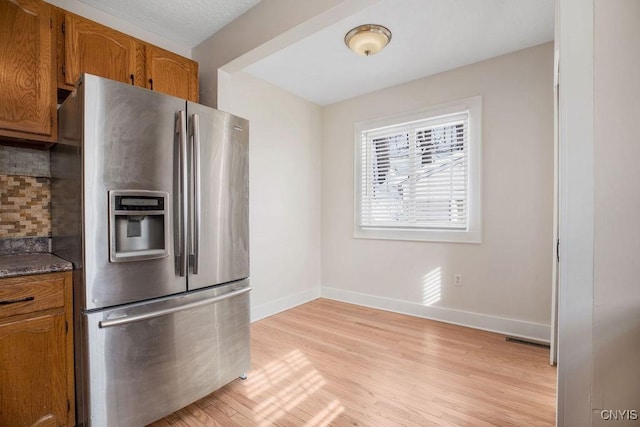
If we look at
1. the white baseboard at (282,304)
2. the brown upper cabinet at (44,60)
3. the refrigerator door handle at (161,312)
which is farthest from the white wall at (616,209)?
the white baseboard at (282,304)

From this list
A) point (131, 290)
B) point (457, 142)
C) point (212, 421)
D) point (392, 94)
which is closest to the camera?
point (131, 290)

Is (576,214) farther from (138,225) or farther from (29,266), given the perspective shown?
(29,266)

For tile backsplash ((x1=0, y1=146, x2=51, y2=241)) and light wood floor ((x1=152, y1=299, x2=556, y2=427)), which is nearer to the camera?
light wood floor ((x1=152, y1=299, x2=556, y2=427))

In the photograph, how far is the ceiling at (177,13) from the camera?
2096mm

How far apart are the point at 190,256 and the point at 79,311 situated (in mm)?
551

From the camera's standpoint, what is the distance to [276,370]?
2.21 m

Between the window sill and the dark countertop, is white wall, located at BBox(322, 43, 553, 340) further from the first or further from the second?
the dark countertop

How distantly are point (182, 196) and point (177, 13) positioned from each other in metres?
1.47

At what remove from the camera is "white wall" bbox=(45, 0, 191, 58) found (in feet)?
6.68

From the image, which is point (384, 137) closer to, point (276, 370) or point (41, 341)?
point (276, 370)

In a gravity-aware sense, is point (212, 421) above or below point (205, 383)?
below

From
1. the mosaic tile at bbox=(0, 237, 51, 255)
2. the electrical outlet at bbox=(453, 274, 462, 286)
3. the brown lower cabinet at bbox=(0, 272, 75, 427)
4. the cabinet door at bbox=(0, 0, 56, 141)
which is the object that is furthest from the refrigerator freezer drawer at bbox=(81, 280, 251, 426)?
the electrical outlet at bbox=(453, 274, 462, 286)

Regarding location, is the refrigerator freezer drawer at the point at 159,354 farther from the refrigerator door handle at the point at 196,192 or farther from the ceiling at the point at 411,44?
the ceiling at the point at 411,44

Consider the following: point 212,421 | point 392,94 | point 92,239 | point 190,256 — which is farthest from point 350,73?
point 212,421
